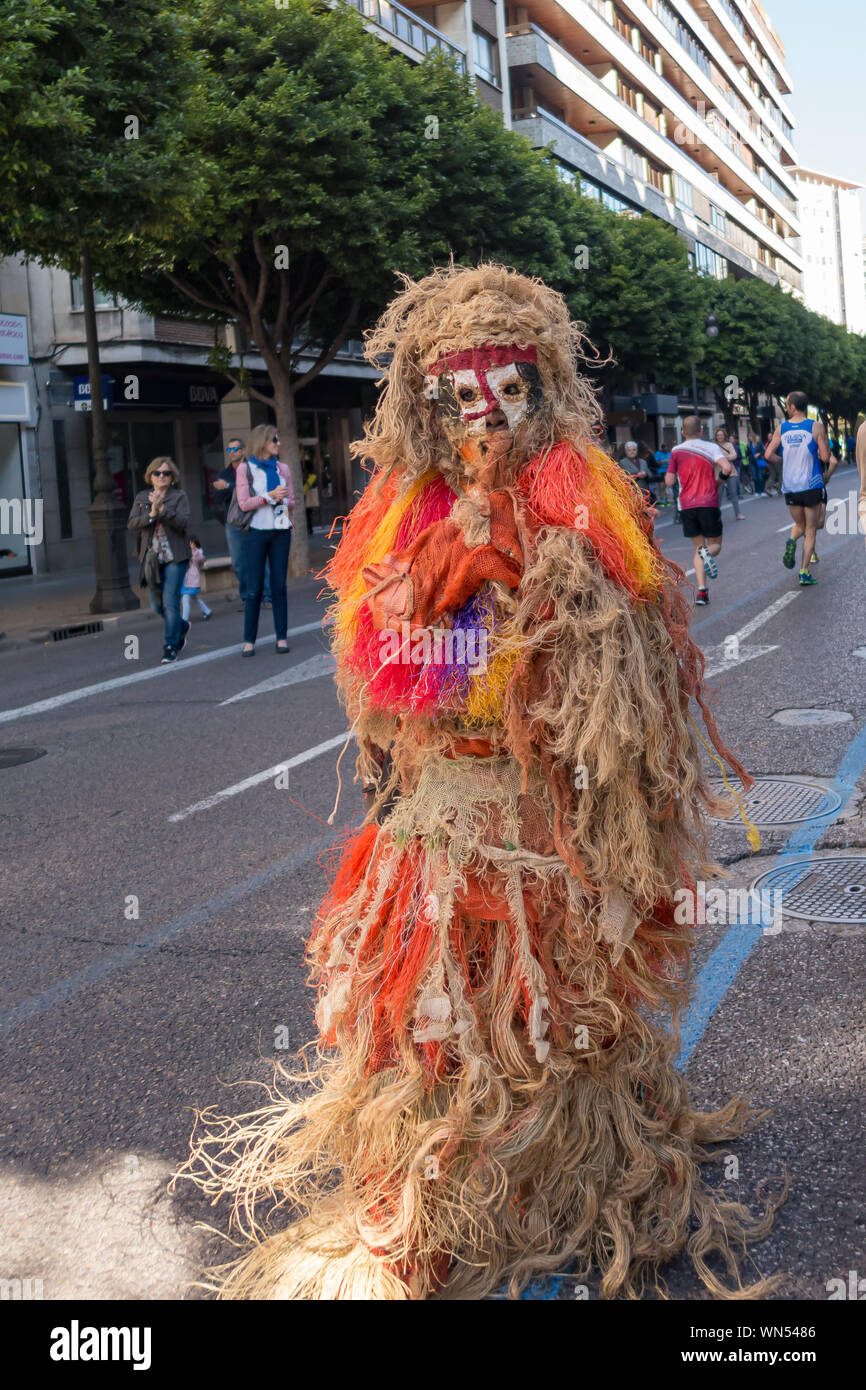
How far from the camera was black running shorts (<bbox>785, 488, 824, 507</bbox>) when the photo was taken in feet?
42.3

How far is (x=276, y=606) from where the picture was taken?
11328 mm

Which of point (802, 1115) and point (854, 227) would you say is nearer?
point (802, 1115)

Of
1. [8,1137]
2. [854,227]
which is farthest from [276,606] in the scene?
[854,227]

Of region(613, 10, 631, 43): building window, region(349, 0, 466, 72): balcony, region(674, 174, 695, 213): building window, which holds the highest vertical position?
region(613, 10, 631, 43): building window

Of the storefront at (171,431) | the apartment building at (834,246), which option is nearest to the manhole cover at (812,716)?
the storefront at (171,431)

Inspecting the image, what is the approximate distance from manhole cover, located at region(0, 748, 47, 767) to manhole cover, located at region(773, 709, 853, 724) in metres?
4.41

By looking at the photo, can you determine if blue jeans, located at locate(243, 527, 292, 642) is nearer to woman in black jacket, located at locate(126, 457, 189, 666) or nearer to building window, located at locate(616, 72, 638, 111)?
woman in black jacket, located at locate(126, 457, 189, 666)

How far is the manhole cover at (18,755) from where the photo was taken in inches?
311

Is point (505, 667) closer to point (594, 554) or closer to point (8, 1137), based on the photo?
point (594, 554)

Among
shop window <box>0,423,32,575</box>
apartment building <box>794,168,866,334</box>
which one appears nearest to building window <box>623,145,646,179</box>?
shop window <box>0,423,32,575</box>

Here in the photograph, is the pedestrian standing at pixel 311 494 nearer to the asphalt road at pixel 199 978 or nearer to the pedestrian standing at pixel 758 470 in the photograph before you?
the pedestrian standing at pixel 758 470

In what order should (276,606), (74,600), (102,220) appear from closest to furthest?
1. (276,606)
2. (102,220)
3. (74,600)

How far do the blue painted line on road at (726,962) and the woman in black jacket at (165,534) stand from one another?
6970mm

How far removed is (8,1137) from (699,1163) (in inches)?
67.3
